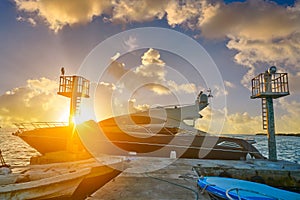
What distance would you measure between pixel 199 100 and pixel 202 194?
11227mm

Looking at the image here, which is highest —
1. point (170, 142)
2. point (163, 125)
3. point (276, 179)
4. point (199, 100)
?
point (199, 100)

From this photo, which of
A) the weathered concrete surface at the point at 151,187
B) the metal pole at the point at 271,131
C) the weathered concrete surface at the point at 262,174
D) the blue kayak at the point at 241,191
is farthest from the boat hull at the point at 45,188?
the metal pole at the point at 271,131

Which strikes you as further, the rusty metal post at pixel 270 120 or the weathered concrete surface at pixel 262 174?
the rusty metal post at pixel 270 120

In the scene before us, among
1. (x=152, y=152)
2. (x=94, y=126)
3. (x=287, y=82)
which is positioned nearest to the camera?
(x=287, y=82)

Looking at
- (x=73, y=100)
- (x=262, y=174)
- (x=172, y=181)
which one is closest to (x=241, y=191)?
(x=172, y=181)

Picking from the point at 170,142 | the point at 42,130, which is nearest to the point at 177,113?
the point at 170,142

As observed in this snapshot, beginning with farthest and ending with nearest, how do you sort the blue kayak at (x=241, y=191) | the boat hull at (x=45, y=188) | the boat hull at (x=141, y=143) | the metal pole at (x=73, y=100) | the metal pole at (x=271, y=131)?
the boat hull at (x=141, y=143) < the metal pole at (x=73, y=100) < the metal pole at (x=271, y=131) < the blue kayak at (x=241, y=191) < the boat hull at (x=45, y=188)

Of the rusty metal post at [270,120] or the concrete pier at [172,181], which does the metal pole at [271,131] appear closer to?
the rusty metal post at [270,120]

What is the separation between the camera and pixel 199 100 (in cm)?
1580

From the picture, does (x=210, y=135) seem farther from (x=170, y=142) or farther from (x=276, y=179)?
(x=276, y=179)

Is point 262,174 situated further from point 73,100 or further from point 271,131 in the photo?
point 73,100

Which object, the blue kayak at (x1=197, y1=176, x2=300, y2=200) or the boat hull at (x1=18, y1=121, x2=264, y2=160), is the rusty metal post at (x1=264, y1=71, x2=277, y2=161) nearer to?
the boat hull at (x1=18, y1=121, x2=264, y2=160)

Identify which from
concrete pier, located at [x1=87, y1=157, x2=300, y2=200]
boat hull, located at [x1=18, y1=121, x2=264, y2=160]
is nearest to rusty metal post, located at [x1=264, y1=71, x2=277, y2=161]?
boat hull, located at [x1=18, y1=121, x2=264, y2=160]

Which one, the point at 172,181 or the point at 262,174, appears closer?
the point at 172,181
